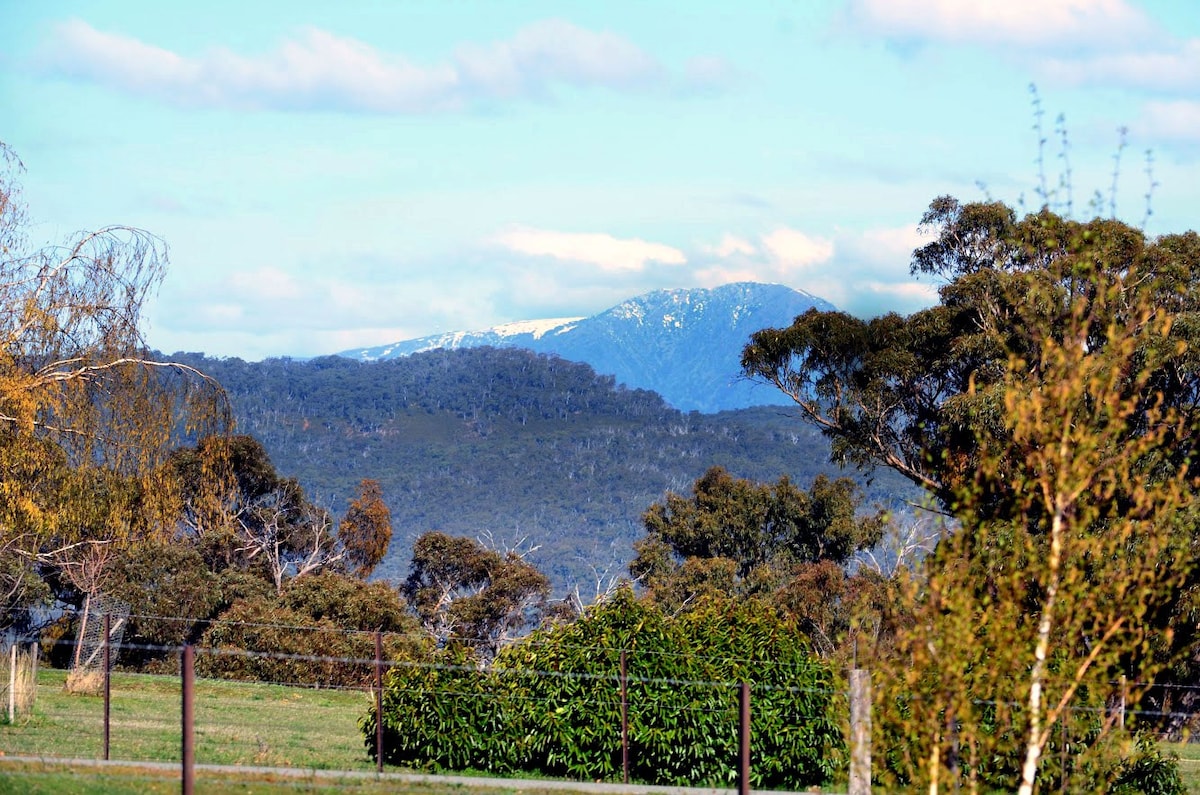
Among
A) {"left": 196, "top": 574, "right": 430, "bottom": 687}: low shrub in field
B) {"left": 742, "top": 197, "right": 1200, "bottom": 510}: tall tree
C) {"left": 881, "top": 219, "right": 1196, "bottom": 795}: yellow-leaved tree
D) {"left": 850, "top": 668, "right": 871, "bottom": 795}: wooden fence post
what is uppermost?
{"left": 742, "top": 197, "right": 1200, "bottom": 510}: tall tree

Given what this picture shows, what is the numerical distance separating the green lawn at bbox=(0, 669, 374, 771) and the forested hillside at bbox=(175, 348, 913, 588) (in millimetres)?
76238

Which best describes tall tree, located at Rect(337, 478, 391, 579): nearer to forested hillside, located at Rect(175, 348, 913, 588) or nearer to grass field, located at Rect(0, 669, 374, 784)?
grass field, located at Rect(0, 669, 374, 784)

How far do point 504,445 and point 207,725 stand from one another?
5410 inches

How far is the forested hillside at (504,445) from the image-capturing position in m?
123

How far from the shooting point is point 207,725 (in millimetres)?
17094

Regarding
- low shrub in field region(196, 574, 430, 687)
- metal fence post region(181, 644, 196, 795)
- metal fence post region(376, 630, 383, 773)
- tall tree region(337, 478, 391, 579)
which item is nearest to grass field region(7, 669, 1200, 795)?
metal fence post region(376, 630, 383, 773)

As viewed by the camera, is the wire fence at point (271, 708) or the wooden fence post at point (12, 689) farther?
the wooden fence post at point (12, 689)

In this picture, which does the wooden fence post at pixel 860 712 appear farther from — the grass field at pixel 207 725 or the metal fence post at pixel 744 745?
the grass field at pixel 207 725

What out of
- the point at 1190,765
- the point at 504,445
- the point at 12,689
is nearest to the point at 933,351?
the point at 1190,765

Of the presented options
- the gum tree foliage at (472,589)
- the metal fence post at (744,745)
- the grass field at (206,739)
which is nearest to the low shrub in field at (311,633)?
the grass field at (206,739)

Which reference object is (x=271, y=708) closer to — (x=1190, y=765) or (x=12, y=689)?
(x=12, y=689)

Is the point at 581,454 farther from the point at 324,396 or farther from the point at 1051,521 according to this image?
the point at 1051,521

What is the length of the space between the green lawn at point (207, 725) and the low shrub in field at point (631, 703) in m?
0.89

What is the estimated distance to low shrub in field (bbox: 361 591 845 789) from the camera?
12445 millimetres
